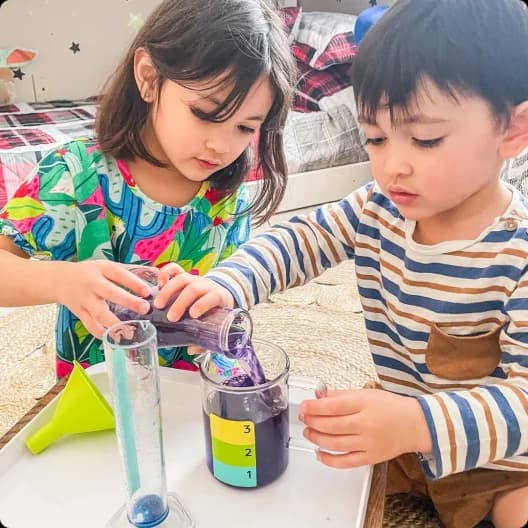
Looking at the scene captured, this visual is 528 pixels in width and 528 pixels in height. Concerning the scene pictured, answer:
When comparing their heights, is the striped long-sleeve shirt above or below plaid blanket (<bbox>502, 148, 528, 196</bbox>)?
above

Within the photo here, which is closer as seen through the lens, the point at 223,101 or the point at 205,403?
the point at 205,403

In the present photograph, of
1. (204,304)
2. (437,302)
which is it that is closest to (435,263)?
(437,302)

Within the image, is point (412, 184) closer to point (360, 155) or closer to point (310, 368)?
point (310, 368)

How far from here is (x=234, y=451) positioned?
21.0 inches

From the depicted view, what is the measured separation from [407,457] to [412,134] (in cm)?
40

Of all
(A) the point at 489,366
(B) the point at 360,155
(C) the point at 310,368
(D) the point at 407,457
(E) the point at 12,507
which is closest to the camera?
(E) the point at 12,507

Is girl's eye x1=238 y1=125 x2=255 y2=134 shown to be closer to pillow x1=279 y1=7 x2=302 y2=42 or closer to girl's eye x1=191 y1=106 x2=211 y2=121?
girl's eye x1=191 y1=106 x2=211 y2=121

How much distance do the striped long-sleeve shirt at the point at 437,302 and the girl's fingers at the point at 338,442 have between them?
0.06 meters

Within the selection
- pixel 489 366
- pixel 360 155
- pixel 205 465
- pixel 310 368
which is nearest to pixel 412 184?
pixel 489 366

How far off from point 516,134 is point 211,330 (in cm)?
34

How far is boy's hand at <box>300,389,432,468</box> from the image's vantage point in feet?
1.72

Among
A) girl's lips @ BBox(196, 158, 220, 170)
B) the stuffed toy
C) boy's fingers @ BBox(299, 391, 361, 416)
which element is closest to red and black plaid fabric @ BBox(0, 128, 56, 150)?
the stuffed toy

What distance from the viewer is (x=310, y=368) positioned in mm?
1308

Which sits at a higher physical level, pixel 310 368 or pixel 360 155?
pixel 360 155
